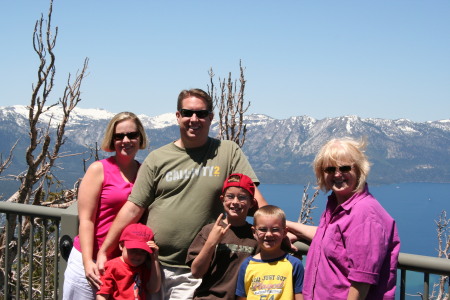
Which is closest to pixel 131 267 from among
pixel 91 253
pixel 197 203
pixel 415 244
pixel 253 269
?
pixel 91 253

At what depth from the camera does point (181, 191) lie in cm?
283

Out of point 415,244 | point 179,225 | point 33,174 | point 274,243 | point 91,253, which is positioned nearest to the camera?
point 274,243

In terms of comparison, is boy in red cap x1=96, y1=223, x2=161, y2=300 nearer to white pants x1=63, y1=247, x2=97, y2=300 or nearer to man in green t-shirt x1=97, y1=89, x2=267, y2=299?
man in green t-shirt x1=97, y1=89, x2=267, y2=299

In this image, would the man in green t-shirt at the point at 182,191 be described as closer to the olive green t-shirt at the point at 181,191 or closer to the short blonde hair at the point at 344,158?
the olive green t-shirt at the point at 181,191

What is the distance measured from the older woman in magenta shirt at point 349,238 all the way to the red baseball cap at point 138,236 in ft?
2.79

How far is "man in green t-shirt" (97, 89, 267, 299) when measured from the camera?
9.23 ft

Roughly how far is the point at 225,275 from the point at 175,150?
0.73m

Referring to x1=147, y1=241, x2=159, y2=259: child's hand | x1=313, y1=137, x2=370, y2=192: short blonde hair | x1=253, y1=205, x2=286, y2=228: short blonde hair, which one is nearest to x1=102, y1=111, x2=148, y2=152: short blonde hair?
x1=147, y1=241, x2=159, y2=259: child's hand

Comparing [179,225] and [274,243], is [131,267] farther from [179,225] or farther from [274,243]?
[274,243]

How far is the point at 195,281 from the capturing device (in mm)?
2857

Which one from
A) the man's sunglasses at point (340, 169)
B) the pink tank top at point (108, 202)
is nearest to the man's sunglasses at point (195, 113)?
the pink tank top at point (108, 202)

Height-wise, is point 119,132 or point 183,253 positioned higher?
point 119,132

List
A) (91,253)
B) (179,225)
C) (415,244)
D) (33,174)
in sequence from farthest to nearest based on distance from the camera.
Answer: (415,244)
(33,174)
(91,253)
(179,225)

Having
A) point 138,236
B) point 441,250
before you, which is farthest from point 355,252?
point 441,250
